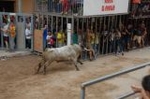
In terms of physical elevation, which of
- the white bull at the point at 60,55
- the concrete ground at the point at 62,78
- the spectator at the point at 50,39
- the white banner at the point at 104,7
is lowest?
the concrete ground at the point at 62,78

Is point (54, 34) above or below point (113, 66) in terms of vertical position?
above

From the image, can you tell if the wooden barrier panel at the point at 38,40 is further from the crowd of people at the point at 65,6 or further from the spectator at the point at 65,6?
the spectator at the point at 65,6

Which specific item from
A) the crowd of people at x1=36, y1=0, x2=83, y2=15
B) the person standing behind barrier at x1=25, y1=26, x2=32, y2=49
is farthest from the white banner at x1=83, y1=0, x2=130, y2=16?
the person standing behind barrier at x1=25, y1=26, x2=32, y2=49

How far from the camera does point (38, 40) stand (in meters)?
16.6

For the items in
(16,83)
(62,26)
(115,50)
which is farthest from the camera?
(115,50)

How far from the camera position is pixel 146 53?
57.6 feet

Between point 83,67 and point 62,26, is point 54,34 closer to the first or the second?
point 62,26

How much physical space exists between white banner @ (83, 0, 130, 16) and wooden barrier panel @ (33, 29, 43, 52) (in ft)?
9.68

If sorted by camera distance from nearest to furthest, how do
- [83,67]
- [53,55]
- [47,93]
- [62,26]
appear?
[47,93] < [53,55] < [83,67] < [62,26]

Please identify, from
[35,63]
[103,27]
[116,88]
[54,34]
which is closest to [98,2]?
[103,27]

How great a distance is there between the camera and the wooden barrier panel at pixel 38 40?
16.4 meters

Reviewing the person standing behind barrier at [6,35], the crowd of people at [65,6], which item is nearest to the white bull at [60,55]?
the crowd of people at [65,6]

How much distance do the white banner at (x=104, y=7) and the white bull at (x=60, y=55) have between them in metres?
1.78

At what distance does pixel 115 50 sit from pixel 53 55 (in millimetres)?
4912
